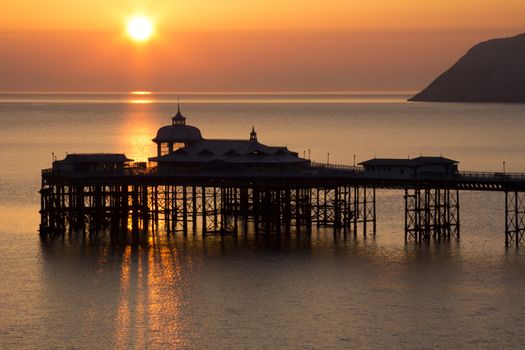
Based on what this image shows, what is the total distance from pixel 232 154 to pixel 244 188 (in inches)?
145

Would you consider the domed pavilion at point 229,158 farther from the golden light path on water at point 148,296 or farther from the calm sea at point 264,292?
the golden light path on water at point 148,296

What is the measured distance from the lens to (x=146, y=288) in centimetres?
10231

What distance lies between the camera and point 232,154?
136125mm

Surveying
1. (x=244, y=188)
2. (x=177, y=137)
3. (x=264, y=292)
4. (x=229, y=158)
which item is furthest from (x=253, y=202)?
(x=264, y=292)

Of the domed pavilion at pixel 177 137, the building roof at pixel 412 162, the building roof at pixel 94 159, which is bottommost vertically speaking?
the building roof at pixel 412 162

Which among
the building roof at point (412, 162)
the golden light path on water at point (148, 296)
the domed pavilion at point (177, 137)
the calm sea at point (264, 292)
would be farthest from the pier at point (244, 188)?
the golden light path on water at point (148, 296)

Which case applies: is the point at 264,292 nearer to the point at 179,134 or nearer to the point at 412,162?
the point at 412,162

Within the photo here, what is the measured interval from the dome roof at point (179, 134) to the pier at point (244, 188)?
579cm

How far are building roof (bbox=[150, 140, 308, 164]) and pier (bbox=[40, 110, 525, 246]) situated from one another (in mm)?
94

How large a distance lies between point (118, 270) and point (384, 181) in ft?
96.1

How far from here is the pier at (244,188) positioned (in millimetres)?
128125

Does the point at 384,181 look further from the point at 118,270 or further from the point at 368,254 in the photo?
the point at 118,270

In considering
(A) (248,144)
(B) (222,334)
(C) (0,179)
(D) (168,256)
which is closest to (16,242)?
(D) (168,256)

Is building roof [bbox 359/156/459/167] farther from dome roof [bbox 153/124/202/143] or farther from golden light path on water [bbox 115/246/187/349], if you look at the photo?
dome roof [bbox 153/124/202/143]
